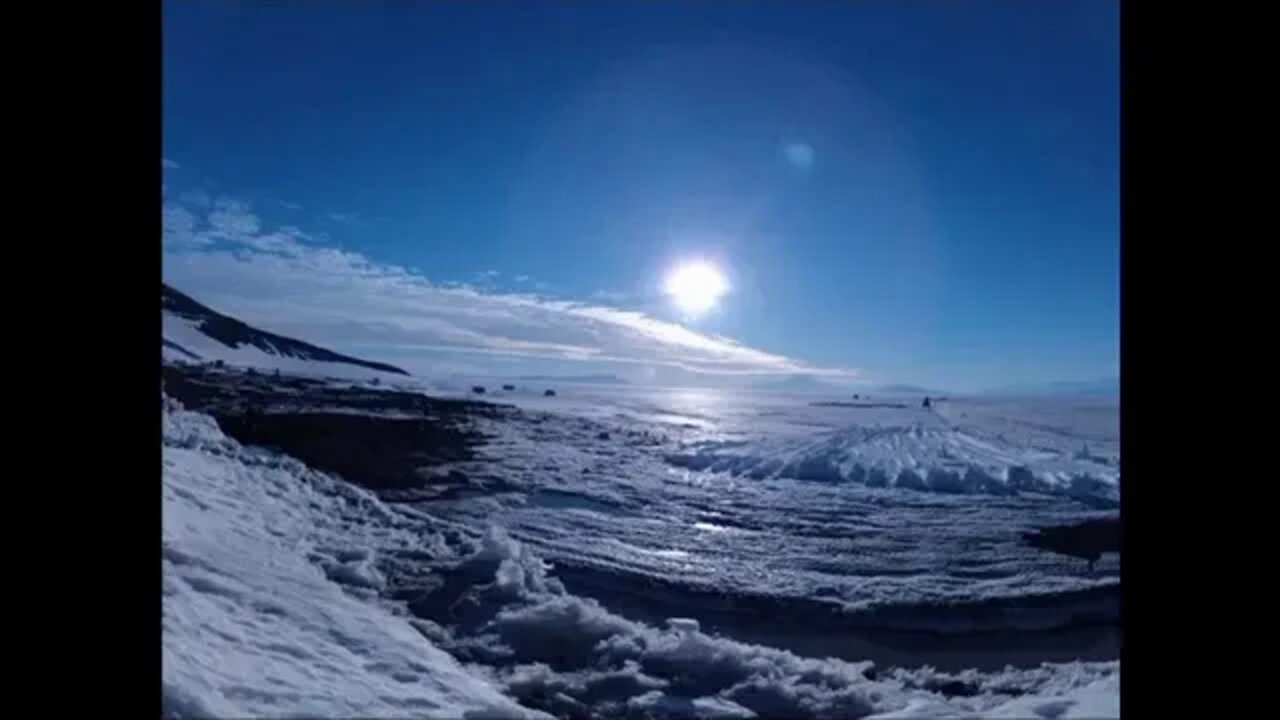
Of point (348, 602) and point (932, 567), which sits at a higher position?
point (932, 567)

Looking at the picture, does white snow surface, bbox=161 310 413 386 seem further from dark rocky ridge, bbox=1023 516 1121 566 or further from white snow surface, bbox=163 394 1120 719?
dark rocky ridge, bbox=1023 516 1121 566

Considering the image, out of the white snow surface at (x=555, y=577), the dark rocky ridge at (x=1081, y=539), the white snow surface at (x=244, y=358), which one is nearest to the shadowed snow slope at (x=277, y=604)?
the white snow surface at (x=555, y=577)

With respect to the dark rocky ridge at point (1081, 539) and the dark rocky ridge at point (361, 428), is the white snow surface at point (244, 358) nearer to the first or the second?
the dark rocky ridge at point (361, 428)

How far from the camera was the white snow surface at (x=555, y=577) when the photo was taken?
2.44 meters

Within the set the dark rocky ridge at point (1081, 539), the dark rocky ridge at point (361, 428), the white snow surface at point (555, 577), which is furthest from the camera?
the dark rocky ridge at point (361, 428)

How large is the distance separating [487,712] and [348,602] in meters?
0.65

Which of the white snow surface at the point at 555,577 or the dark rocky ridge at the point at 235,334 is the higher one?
the dark rocky ridge at the point at 235,334

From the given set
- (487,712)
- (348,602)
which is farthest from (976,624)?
(348,602)

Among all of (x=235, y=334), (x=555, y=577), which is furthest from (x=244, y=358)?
(x=555, y=577)

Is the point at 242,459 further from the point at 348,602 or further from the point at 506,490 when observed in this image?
the point at 506,490

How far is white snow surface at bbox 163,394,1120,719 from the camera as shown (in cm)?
244

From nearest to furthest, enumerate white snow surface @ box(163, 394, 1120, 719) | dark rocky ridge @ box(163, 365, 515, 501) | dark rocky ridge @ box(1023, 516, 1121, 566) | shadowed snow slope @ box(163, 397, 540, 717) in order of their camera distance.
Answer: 1. shadowed snow slope @ box(163, 397, 540, 717)
2. white snow surface @ box(163, 394, 1120, 719)
3. dark rocky ridge @ box(1023, 516, 1121, 566)
4. dark rocky ridge @ box(163, 365, 515, 501)

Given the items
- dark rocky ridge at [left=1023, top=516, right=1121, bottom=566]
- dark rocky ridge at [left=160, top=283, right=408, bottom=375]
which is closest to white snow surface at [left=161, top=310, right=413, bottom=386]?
dark rocky ridge at [left=160, top=283, right=408, bottom=375]
